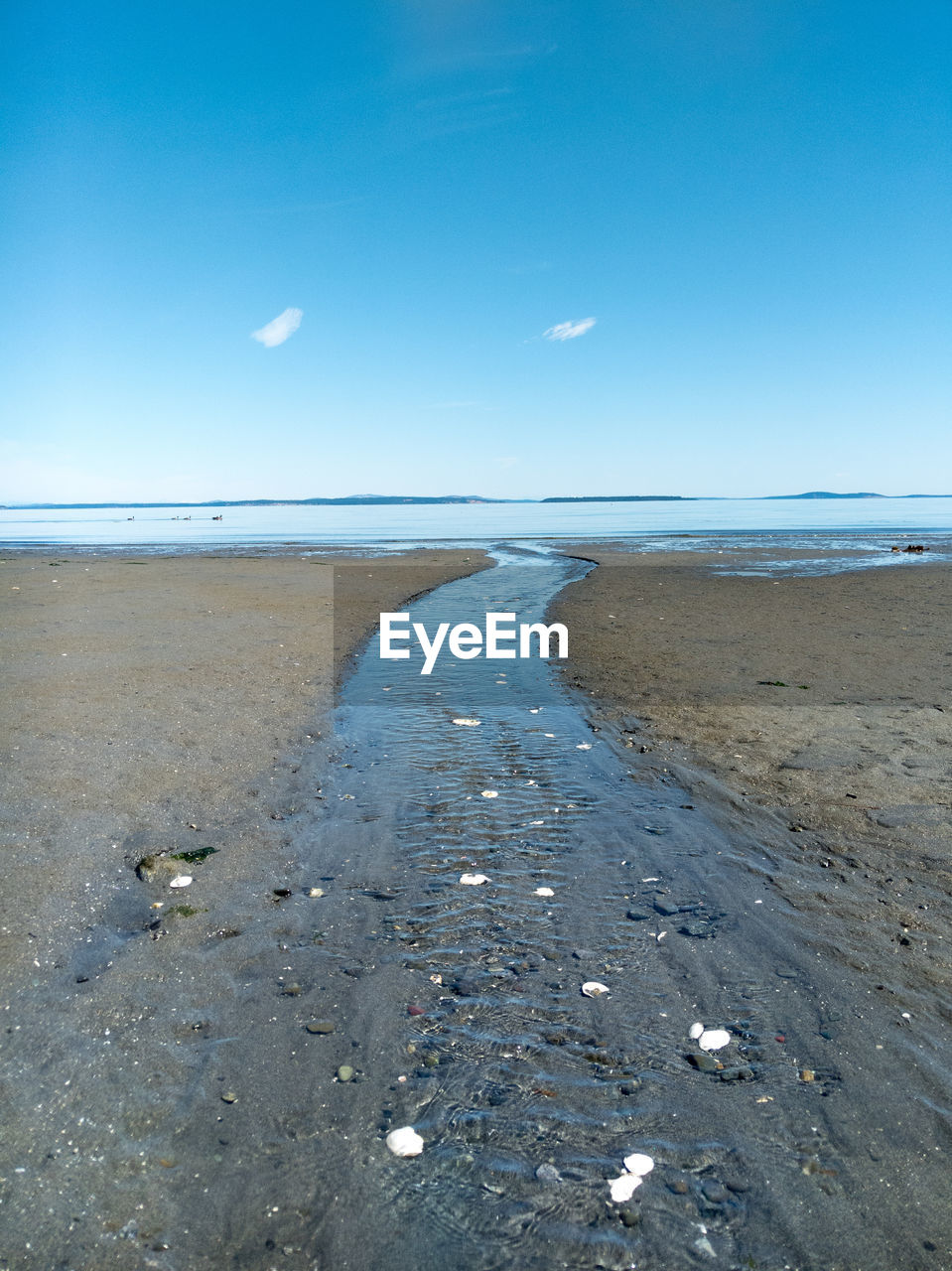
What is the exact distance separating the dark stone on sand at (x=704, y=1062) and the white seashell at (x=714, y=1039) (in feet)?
0.26

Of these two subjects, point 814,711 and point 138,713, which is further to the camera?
point 814,711

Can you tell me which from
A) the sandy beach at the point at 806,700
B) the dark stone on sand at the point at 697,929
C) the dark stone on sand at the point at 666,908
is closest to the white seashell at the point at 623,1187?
→ the dark stone on sand at the point at 697,929

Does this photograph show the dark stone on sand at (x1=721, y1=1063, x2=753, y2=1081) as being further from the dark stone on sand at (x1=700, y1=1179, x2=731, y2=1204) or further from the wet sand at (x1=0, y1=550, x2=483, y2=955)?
the wet sand at (x1=0, y1=550, x2=483, y2=955)

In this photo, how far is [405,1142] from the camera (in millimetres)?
3318

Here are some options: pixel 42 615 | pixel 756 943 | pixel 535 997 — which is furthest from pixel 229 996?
pixel 42 615

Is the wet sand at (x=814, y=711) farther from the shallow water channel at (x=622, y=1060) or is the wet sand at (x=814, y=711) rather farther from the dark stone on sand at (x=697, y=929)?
the dark stone on sand at (x=697, y=929)

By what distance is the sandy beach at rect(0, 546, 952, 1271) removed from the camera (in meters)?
3.01

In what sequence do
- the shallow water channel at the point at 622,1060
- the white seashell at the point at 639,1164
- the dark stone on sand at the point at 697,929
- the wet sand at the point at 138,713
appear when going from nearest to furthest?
the shallow water channel at the point at 622,1060, the white seashell at the point at 639,1164, the dark stone on sand at the point at 697,929, the wet sand at the point at 138,713

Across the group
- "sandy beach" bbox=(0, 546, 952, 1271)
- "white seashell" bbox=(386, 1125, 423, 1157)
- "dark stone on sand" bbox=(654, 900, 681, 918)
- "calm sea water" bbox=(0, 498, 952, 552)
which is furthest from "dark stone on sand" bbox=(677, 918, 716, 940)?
"calm sea water" bbox=(0, 498, 952, 552)

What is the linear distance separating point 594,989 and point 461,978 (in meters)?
0.80

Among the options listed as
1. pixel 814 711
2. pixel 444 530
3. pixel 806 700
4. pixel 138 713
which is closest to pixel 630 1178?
pixel 814 711

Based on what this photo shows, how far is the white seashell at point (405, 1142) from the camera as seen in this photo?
326cm

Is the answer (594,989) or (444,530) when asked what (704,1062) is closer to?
(594,989)

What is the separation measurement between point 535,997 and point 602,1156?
114 cm
